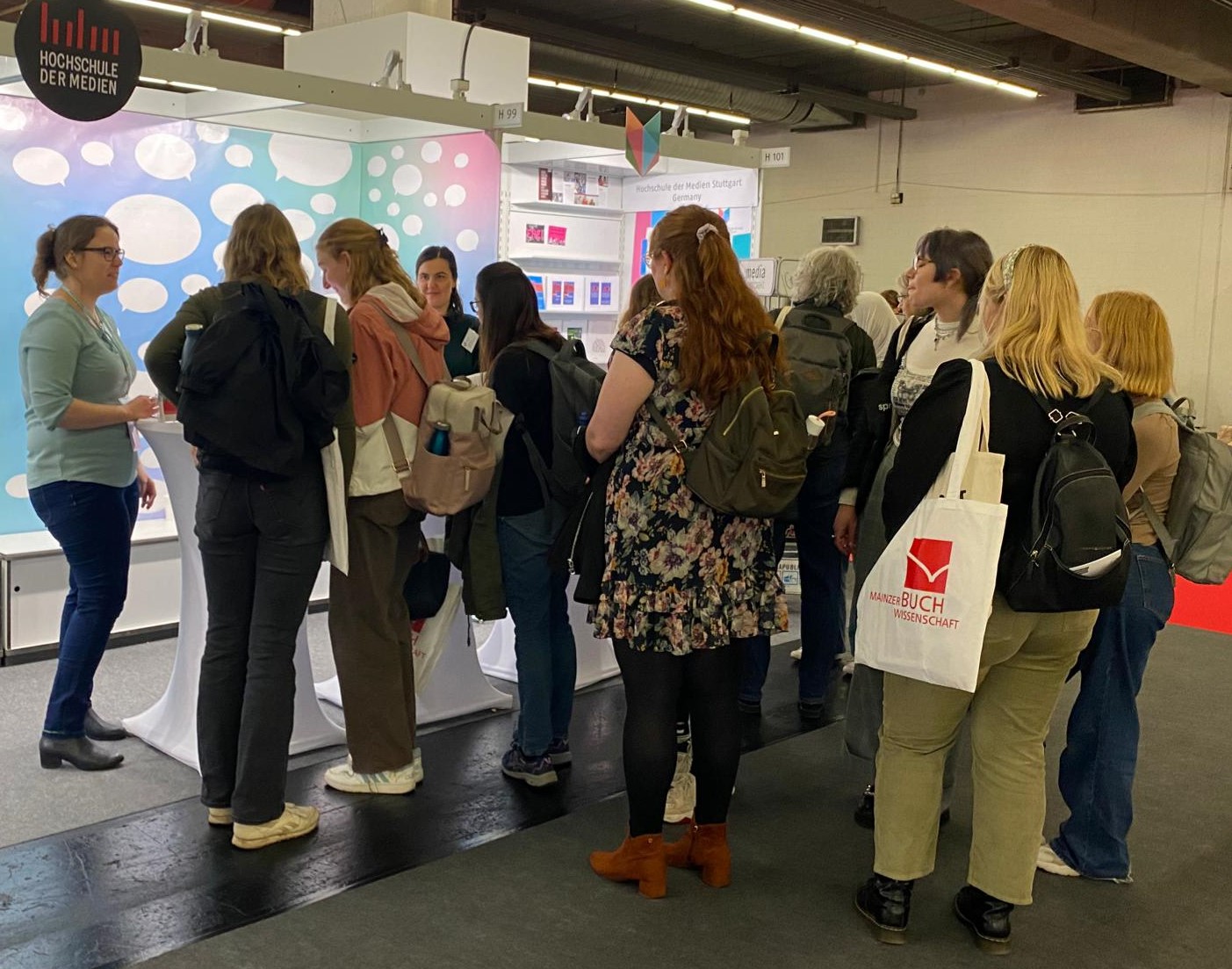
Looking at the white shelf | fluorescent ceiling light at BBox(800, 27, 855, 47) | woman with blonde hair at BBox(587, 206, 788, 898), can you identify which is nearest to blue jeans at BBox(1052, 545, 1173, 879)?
woman with blonde hair at BBox(587, 206, 788, 898)

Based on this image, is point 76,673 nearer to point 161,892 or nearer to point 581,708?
point 161,892

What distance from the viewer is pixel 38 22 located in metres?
3.46

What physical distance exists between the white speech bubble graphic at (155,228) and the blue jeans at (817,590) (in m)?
2.96

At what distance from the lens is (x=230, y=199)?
5379 millimetres

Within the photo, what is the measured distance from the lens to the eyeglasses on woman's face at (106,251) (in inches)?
136

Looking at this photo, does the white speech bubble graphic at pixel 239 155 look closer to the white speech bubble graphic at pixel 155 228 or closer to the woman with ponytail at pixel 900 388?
the white speech bubble graphic at pixel 155 228

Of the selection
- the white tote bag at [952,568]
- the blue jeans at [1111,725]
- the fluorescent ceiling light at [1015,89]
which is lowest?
the blue jeans at [1111,725]

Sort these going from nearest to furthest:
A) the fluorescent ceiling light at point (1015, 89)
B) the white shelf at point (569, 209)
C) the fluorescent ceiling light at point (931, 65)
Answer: the white shelf at point (569, 209), the fluorescent ceiling light at point (931, 65), the fluorescent ceiling light at point (1015, 89)

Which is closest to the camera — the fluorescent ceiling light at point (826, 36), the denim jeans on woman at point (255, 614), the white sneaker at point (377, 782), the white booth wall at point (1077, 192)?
the denim jeans on woman at point (255, 614)

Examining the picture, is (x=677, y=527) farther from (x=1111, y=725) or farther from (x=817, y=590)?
(x=817, y=590)

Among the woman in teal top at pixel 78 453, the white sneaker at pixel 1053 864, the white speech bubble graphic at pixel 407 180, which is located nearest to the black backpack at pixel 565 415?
the woman in teal top at pixel 78 453

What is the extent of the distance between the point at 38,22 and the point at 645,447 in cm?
225

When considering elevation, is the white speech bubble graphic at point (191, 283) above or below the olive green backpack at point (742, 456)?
above

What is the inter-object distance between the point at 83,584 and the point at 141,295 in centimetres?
207
